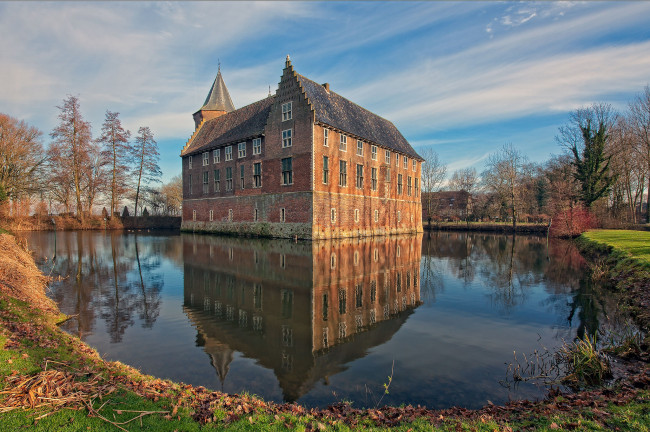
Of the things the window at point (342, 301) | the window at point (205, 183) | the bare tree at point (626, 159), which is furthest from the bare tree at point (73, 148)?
the bare tree at point (626, 159)

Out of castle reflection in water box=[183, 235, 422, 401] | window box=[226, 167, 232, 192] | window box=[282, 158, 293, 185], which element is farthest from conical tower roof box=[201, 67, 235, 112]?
castle reflection in water box=[183, 235, 422, 401]

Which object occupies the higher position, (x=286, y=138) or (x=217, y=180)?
(x=286, y=138)

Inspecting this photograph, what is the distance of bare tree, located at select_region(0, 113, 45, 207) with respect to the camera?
37.5 metres

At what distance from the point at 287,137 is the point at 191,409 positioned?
29469mm

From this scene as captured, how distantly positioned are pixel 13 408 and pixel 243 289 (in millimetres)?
8309

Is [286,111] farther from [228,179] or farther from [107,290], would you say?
[107,290]

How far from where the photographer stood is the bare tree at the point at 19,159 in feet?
123

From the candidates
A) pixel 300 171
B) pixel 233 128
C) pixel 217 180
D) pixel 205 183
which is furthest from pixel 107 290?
pixel 205 183

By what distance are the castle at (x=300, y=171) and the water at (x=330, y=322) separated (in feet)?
46.7

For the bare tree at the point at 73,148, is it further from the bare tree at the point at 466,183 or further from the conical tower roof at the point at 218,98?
the bare tree at the point at 466,183

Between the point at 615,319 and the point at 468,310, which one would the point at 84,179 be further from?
the point at 615,319

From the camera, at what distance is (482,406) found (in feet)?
16.4

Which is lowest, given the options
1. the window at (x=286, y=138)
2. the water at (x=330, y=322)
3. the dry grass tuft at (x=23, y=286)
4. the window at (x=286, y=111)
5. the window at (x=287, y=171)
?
the water at (x=330, y=322)

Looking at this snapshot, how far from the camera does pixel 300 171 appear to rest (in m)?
30.4
